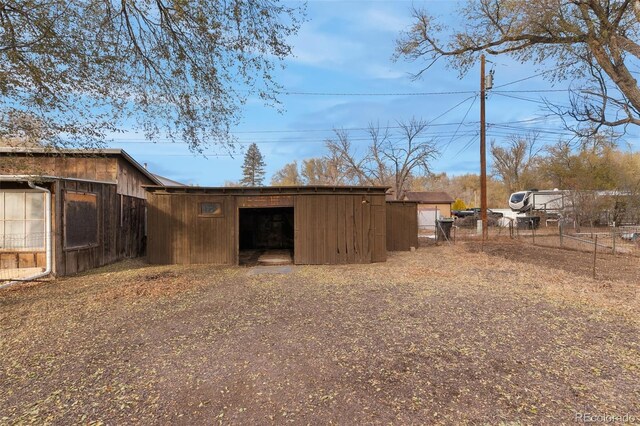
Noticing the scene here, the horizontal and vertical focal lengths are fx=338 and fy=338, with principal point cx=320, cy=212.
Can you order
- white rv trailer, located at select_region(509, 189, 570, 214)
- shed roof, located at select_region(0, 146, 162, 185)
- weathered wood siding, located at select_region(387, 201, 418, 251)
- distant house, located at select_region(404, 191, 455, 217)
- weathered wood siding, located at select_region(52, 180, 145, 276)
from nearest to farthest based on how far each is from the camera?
shed roof, located at select_region(0, 146, 162, 185) < weathered wood siding, located at select_region(52, 180, 145, 276) < weathered wood siding, located at select_region(387, 201, 418, 251) < white rv trailer, located at select_region(509, 189, 570, 214) < distant house, located at select_region(404, 191, 455, 217)

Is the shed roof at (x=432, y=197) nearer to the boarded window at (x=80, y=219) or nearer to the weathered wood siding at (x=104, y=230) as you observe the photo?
the weathered wood siding at (x=104, y=230)

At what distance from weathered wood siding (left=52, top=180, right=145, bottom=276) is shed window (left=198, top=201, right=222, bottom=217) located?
2907 mm

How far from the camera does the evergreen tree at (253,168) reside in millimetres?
59562

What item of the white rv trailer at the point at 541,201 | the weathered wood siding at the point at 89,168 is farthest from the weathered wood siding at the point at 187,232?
the white rv trailer at the point at 541,201

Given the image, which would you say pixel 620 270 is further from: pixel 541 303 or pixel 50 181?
pixel 50 181

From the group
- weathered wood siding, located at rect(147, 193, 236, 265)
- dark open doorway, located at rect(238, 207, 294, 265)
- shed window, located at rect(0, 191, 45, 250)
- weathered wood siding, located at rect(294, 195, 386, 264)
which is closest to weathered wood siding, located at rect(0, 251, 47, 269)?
shed window, located at rect(0, 191, 45, 250)

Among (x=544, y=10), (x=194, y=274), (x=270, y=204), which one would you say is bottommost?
(x=194, y=274)

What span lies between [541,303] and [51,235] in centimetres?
1074

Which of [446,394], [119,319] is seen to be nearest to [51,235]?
[119,319]

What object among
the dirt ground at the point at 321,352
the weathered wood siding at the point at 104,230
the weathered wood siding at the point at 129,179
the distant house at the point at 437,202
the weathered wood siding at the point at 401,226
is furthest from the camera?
the distant house at the point at 437,202

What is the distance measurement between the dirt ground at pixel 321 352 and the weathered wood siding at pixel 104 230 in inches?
59.1

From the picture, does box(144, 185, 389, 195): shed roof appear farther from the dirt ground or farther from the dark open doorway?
the dark open doorway

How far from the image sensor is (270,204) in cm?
1103

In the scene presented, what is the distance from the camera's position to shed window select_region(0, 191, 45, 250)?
29.7 ft
